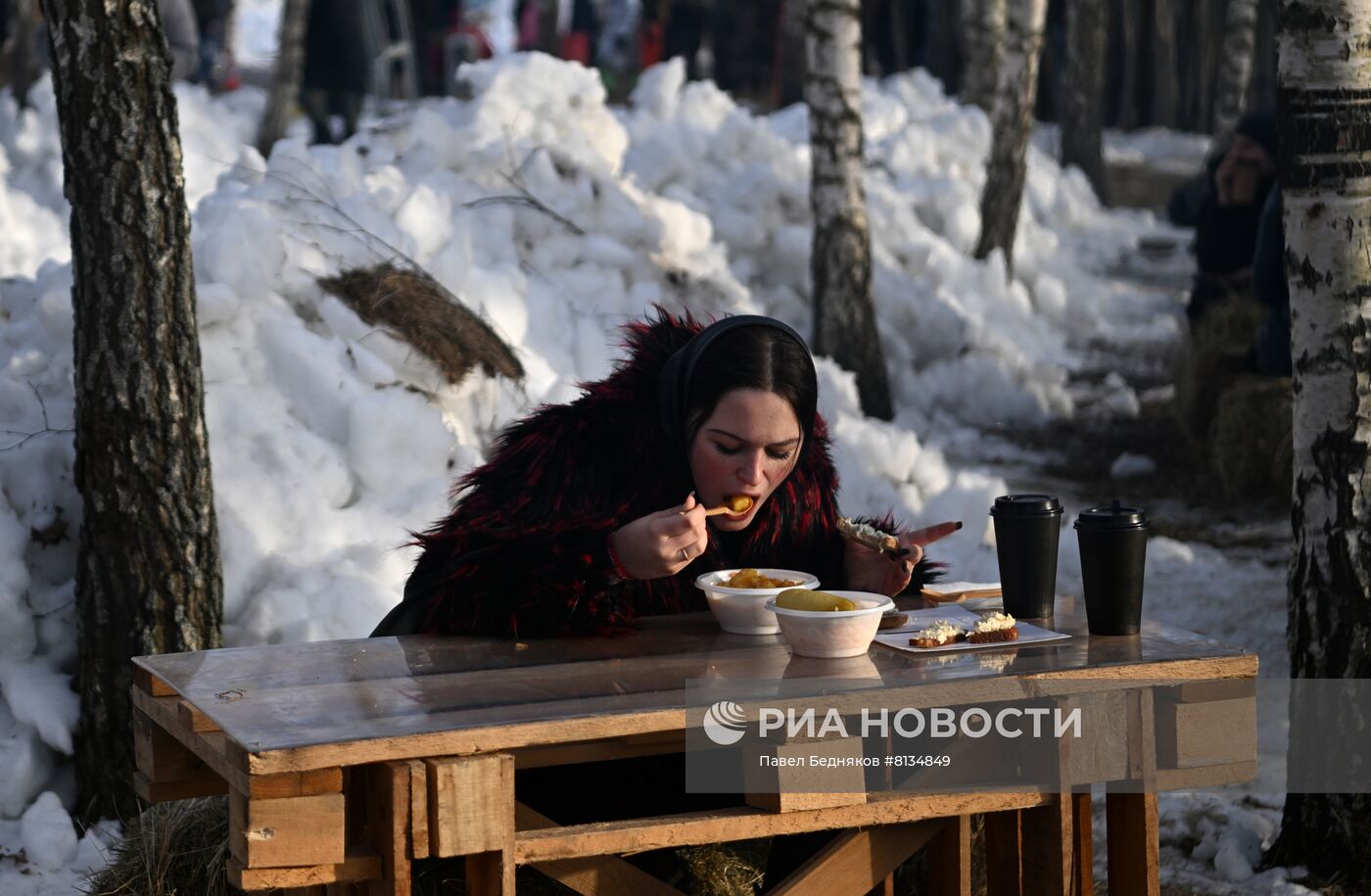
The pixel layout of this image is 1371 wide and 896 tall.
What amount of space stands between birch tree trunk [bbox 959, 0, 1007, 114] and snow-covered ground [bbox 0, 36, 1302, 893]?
4.02ft

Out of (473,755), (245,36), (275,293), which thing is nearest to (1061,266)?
(275,293)

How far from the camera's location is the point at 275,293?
5762mm

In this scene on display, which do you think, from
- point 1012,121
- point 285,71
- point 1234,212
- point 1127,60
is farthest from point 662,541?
point 1127,60

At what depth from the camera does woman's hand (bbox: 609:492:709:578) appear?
9.32 feet

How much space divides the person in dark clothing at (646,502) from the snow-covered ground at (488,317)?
1.48 m

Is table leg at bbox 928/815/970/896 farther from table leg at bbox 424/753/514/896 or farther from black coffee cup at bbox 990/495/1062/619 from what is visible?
table leg at bbox 424/753/514/896

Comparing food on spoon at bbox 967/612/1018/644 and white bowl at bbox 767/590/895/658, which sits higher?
white bowl at bbox 767/590/895/658

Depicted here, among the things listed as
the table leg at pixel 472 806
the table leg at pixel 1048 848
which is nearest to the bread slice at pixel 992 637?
the table leg at pixel 1048 848

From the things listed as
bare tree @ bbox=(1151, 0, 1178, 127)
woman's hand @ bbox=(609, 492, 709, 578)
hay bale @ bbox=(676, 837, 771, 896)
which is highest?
bare tree @ bbox=(1151, 0, 1178, 127)

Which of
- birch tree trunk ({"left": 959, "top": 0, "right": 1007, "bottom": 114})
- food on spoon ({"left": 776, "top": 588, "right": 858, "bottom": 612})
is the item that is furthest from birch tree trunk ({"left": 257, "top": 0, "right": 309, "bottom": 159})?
food on spoon ({"left": 776, "top": 588, "right": 858, "bottom": 612})

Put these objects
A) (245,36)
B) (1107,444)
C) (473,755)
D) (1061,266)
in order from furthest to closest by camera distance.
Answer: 1. (245,36)
2. (1061,266)
3. (1107,444)
4. (473,755)

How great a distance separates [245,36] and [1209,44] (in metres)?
18.9

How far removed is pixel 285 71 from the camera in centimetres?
1171

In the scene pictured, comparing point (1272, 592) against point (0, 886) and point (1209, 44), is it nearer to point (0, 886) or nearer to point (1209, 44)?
point (0, 886)
